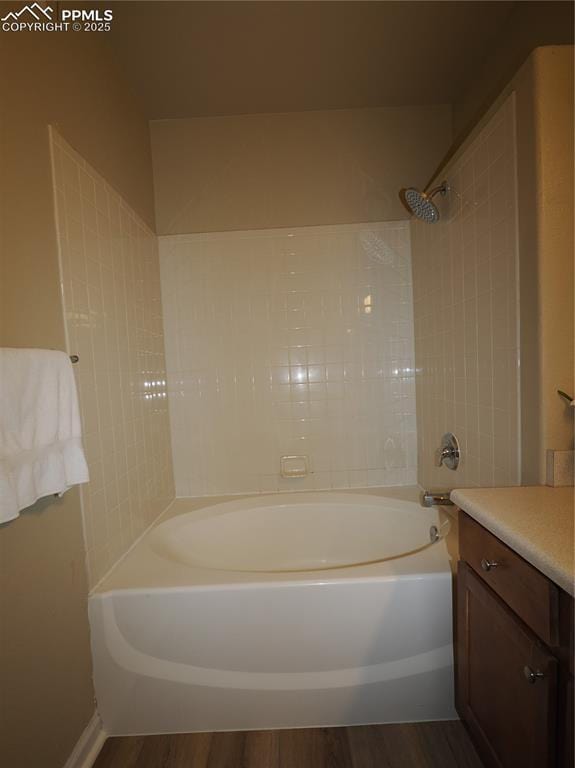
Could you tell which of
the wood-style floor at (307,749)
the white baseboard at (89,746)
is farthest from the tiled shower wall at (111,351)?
the wood-style floor at (307,749)

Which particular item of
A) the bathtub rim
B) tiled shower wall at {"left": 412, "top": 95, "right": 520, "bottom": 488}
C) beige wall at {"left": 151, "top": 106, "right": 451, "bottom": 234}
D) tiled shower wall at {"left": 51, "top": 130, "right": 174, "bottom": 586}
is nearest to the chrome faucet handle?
tiled shower wall at {"left": 412, "top": 95, "right": 520, "bottom": 488}

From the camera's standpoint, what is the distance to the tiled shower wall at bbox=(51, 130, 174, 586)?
126cm

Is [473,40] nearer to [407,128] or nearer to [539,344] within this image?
[407,128]

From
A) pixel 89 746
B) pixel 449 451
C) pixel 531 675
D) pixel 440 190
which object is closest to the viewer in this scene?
pixel 531 675

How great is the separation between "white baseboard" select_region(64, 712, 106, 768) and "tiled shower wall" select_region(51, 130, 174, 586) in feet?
1.44

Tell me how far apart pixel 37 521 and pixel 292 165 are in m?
2.04

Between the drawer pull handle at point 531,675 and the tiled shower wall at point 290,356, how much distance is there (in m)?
1.43

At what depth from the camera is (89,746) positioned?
119 cm

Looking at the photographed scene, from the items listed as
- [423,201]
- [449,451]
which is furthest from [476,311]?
[449,451]

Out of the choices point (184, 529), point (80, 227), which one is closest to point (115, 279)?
point (80, 227)

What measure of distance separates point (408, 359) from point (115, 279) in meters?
1.58

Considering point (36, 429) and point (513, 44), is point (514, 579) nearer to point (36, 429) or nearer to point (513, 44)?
point (36, 429)

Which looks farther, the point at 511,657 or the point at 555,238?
the point at 555,238

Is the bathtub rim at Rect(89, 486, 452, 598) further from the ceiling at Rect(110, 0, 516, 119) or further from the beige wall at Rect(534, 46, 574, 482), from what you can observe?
the ceiling at Rect(110, 0, 516, 119)
